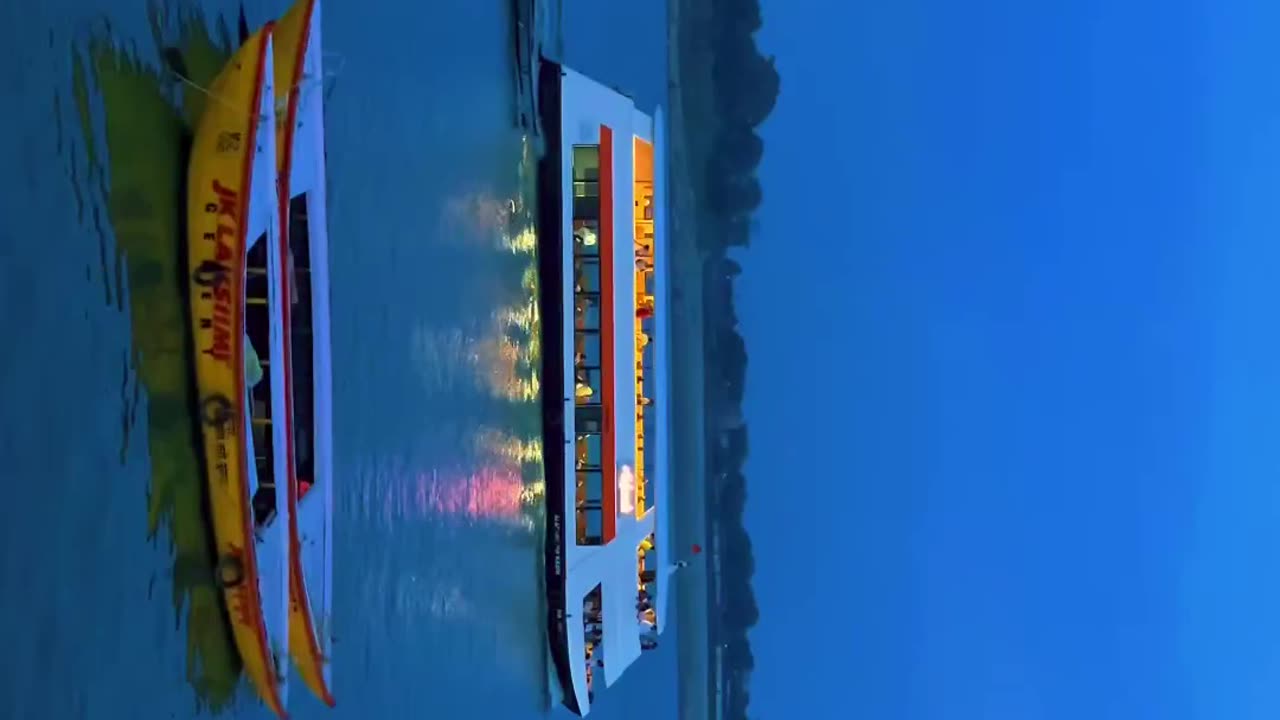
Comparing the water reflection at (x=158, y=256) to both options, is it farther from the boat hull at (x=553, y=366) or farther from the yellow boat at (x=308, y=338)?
the boat hull at (x=553, y=366)

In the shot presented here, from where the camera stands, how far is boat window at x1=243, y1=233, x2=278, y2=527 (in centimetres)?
339

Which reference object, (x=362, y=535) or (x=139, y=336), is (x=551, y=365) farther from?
(x=139, y=336)

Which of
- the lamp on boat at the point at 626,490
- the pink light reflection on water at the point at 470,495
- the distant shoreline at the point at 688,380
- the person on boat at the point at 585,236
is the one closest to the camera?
the pink light reflection on water at the point at 470,495

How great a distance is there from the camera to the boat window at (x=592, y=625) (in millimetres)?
6652

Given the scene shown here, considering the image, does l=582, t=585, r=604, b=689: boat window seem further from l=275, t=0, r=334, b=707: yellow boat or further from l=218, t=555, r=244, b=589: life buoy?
l=218, t=555, r=244, b=589: life buoy

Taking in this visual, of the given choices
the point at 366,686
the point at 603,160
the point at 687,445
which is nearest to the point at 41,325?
the point at 366,686

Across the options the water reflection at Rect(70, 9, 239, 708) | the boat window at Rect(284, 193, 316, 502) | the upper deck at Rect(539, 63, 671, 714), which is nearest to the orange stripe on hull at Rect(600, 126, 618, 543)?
the upper deck at Rect(539, 63, 671, 714)

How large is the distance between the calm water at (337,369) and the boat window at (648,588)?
0.57 metres

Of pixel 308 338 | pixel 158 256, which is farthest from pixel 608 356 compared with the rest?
pixel 158 256

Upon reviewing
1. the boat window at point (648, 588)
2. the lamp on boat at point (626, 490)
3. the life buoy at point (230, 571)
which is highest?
the life buoy at point (230, 571)

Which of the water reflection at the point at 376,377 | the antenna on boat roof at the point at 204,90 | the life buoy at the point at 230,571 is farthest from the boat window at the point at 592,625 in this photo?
the antenna on boat roof at the point at 204,90

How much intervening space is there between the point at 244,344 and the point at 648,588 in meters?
4.75

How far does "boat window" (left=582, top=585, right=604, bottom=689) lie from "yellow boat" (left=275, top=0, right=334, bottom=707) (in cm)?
276

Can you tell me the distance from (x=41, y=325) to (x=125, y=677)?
0.92 m
